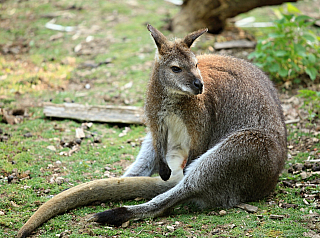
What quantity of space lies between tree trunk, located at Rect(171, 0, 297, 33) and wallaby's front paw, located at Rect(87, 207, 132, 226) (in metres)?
7.02

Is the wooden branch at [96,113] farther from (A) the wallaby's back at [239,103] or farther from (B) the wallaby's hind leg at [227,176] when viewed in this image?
(B) the wallaby's hind leg at [227,176]

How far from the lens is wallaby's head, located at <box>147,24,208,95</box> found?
435cm

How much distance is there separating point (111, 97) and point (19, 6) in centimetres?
756

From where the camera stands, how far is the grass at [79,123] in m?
4.04

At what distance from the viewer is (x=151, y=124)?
4816 mm

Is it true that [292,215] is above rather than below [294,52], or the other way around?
below

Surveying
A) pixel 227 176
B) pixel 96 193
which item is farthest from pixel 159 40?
pixel 96 193

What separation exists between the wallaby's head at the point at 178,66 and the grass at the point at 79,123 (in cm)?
160

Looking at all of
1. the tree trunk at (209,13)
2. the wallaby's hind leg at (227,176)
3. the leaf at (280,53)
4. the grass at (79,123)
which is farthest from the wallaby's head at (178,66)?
the tree trunk at (209,13)

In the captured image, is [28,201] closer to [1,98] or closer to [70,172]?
[70,172]

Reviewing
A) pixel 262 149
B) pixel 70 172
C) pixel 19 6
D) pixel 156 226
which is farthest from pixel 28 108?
pixel 19 6

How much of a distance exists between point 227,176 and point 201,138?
61 centimetres

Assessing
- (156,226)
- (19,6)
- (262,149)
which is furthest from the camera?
(19,6)

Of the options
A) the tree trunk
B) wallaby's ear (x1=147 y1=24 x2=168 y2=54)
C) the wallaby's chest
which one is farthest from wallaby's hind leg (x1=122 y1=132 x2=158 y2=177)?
the tree trunk
